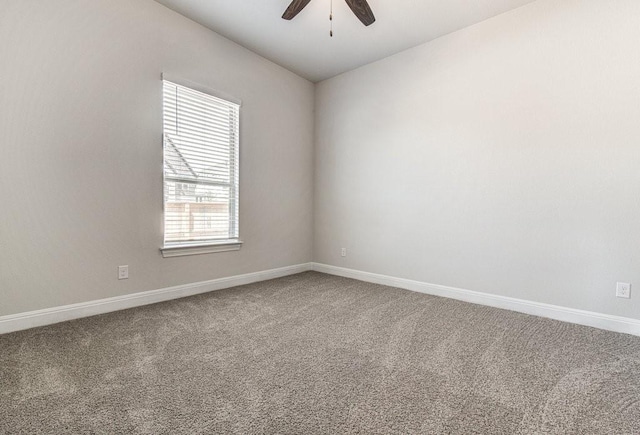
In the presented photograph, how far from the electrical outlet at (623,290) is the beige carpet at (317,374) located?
1.04 ft

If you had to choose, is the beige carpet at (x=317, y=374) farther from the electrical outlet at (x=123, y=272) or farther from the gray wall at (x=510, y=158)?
the gray wall at (x=510, y=158)

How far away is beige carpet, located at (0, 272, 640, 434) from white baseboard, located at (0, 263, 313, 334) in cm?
11

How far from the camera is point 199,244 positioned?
128 inches

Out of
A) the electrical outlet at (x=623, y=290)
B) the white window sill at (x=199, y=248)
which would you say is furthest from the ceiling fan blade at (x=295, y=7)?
the electrical outlet at (x=623, y=290)

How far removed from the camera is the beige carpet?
51.3 inches

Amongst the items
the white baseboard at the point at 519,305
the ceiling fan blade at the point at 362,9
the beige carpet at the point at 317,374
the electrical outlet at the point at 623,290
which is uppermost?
the ceiling fan blade at the point at 362,9

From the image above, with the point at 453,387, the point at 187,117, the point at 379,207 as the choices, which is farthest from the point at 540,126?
the point at 187,117

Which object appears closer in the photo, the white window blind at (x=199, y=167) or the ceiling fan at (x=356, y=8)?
the ceiling fan at (x=356, y=8)

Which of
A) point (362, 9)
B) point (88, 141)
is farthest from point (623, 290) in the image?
point (88, 141)

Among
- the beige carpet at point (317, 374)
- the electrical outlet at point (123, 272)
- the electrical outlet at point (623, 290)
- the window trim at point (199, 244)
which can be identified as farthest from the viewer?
the window trim at point (199, 244)

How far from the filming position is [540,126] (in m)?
2.71

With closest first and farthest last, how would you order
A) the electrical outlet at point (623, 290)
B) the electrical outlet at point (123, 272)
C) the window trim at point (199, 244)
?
1. the electrical outlet at point (623, 290)
2. the electrical outlet at point (123, 272)
3. the window trim at point (199, 244)

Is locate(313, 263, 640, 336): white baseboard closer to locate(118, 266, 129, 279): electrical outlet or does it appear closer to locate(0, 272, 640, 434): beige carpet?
locate(0, 272, 640, 434): beige carpet

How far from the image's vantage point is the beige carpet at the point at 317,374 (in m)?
1.30
